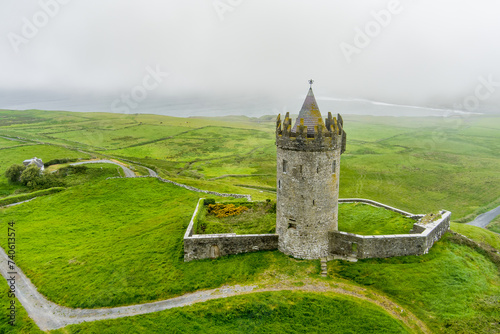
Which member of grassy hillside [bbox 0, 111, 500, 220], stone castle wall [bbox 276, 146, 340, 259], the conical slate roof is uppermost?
the conical slate roof

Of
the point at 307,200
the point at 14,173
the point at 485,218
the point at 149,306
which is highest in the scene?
the point at 307,200

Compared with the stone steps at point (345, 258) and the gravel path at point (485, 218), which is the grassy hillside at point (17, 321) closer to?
the stone steps at point (345, 258)

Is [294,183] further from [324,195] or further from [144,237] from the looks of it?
[144,237]

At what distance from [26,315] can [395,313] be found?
2238cm

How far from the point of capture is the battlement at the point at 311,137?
17734 mm

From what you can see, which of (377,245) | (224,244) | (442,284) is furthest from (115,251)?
(442,284)

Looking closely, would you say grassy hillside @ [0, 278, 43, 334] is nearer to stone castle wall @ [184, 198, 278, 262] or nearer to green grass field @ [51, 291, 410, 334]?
green grass field @ [51, 291, 410, 334]

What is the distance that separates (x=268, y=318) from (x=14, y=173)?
192ft

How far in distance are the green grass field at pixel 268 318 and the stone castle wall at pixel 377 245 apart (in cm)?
370

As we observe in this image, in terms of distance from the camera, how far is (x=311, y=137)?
18000mm

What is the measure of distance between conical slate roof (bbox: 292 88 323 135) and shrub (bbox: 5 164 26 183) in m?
57.2

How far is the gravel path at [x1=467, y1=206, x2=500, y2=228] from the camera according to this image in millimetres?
46312

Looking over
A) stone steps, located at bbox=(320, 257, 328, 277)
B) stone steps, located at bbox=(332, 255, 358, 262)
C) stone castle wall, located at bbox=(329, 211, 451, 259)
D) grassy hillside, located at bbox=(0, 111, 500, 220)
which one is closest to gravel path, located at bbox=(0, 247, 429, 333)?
stone steps, located at bbox=(320, 257, 328, 277)

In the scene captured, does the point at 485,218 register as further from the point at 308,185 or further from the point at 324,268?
the point at 308,185
